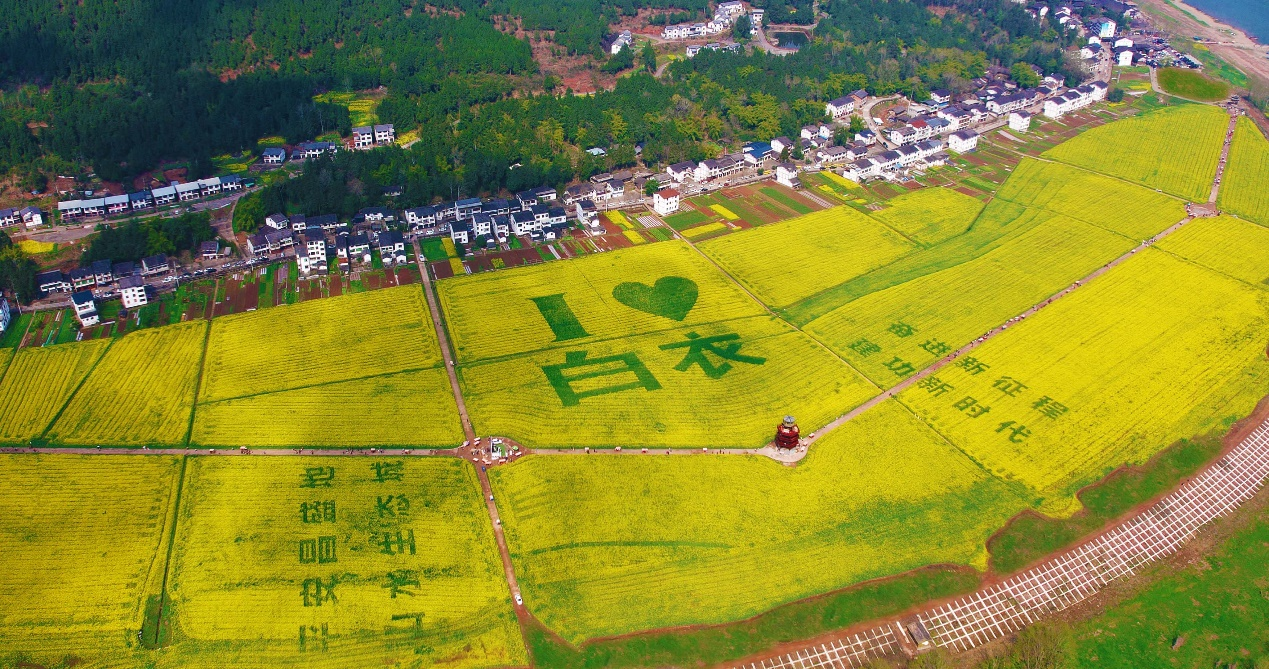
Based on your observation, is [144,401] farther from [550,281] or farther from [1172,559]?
[1172,559]

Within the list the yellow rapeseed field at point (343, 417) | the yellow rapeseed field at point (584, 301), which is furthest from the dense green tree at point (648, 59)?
the yellow rapeseed field at point (343, 417)

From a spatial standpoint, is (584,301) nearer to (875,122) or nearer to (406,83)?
(406,83)

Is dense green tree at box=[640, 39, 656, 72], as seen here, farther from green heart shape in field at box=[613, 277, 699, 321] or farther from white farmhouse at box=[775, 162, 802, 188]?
green heart shape in field at box=[613, 277, 699, 321]

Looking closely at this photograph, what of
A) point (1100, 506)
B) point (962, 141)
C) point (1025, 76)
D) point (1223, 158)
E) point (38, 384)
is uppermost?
point (1025, 76)

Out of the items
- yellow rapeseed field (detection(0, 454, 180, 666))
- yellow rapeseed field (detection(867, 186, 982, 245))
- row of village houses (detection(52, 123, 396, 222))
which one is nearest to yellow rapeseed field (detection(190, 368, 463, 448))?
yellow rapeseed field (detection(0, 454, 180, 666))

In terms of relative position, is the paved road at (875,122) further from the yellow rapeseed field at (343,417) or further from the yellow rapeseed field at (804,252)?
the yellow rapeseed field at (343,417)

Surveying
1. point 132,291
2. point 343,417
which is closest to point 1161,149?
point 343,417

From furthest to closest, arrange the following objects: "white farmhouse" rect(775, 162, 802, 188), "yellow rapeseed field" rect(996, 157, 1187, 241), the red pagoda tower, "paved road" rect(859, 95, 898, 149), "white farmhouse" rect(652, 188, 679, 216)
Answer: "paved road" rect(859, 95, 898, 149)
"white farmhouse" rect(775, 162, 802, 188)
"white farmhouse" rect(652, 188, 679, 216)
"yellow rapeseed field" rect(996, 157, 1187, 241)
the red pagoda tower
